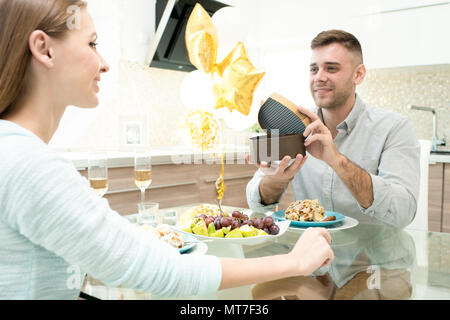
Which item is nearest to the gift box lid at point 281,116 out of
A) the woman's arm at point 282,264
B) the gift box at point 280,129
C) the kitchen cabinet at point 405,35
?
the gift box at point 280,129

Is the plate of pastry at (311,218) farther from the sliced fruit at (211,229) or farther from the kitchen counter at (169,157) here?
the kitchen counter at (169,157)

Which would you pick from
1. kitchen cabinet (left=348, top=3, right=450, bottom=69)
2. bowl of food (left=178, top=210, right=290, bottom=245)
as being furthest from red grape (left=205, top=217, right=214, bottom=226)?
kitchen cabinet (left=348, top=3, right=450, bottom=69)

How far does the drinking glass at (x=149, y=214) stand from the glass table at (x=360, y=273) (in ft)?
0.79

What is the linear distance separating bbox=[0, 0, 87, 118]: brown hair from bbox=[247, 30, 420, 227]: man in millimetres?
837

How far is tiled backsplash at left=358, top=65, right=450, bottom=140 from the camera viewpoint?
376 centimetres

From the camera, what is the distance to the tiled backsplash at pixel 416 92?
3.76 m

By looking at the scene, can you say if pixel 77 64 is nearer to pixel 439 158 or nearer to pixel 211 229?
pixel 211 229

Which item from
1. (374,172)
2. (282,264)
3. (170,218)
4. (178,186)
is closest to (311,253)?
(282,264)

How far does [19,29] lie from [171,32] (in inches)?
115

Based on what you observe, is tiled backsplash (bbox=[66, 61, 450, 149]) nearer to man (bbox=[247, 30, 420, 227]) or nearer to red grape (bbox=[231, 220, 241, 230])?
man (bbox=[247, 30, 420, 227])

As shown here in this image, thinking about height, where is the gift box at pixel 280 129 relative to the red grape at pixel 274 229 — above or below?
above

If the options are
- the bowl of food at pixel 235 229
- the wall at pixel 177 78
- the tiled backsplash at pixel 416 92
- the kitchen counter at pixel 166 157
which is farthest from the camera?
the tiled backsplash at pixel 416 92

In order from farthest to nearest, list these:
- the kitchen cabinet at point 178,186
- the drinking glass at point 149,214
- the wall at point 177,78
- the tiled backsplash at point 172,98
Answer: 1. the tiled backsplash at point 172,98
2. the wall at point 177,78
3. the kitchen cabinet at point 178,186
4. the drinking glass at point 149,214
